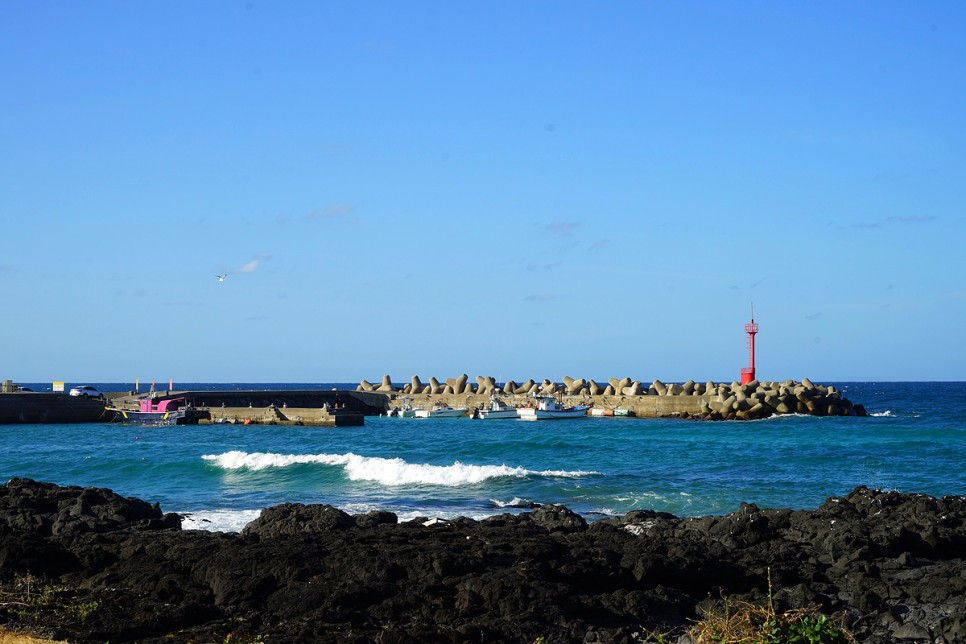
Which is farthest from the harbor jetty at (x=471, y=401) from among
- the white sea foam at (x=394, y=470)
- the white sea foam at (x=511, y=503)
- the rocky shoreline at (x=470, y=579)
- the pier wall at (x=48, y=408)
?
the rocky shoreline at (x=470, y=579)

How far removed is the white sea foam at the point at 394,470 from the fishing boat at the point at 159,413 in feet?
83.2

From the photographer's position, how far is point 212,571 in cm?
1184

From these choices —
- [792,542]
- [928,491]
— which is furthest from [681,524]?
[928,491]

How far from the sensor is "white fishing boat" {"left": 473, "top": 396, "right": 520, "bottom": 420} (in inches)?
2498

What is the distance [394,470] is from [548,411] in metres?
33.2

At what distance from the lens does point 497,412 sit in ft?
210

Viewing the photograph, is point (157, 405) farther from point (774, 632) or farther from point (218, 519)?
point (774, 632)

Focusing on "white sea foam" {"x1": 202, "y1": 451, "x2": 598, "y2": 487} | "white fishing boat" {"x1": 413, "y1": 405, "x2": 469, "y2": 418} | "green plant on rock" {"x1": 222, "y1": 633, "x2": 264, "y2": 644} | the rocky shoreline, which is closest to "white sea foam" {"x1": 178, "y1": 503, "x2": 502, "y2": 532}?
the rocky shoreline

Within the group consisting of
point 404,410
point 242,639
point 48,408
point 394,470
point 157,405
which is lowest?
point 394,470

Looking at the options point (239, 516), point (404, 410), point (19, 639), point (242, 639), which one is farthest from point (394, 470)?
point (404, 410)

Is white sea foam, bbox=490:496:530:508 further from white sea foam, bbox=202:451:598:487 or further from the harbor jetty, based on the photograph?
the harbor jetty

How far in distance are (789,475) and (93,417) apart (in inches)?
1728

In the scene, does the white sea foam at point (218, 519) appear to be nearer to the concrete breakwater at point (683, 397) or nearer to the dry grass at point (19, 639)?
the dry grass at point (19, 639)

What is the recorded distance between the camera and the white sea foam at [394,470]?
27.2 metres
